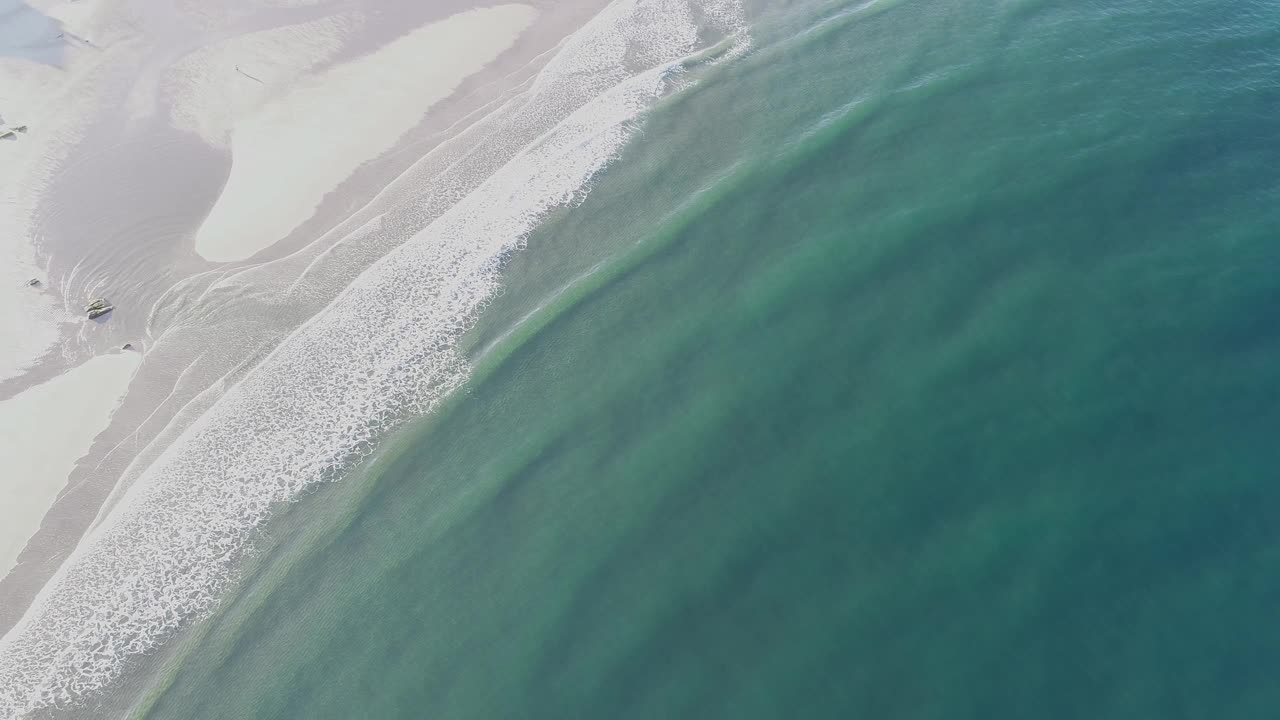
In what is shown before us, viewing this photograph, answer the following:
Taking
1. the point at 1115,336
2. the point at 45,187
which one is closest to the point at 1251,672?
the point at 1115,336

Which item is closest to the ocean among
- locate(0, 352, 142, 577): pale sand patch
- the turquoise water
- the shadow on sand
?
the turquoise water

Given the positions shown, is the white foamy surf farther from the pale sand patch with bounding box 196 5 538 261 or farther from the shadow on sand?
the shadow on sand

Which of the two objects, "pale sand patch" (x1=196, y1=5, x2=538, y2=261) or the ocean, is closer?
the ocean

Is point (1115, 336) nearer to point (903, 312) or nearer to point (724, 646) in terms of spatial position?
point (903, 312)

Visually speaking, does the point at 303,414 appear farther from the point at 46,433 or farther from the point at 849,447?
the point at 849,447

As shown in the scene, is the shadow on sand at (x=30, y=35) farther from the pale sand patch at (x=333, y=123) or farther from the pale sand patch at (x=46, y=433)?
the pale sand patch at (x=46, y=433)
